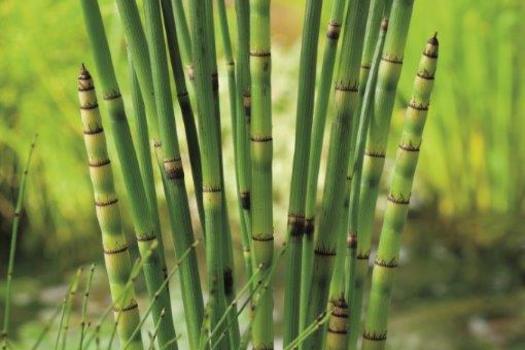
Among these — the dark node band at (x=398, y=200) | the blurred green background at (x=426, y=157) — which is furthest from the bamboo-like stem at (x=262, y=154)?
the blurred green background at (x=426, y=157)

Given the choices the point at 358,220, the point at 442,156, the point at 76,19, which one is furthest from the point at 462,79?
the point at 358,220

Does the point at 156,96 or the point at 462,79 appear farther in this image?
the point at 462,79

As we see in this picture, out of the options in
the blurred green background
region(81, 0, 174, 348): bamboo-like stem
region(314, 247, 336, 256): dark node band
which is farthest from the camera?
the blurred green background

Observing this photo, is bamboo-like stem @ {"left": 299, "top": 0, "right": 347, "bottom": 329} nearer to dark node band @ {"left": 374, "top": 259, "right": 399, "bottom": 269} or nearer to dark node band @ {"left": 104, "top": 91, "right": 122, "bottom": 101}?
dark node band @ {"left": 374, "top": 259, "right": 399, "bottom": 269}

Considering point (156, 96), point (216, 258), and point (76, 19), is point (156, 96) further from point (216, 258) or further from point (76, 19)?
point (76, 19)

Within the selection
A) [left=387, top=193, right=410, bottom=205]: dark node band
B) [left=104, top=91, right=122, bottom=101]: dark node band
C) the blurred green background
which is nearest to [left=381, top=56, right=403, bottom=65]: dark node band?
[left=387, top=193, right=410, bottom=205]: dark node band
